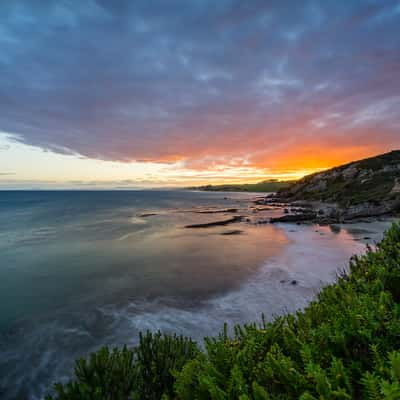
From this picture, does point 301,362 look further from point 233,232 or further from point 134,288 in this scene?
point 233,232

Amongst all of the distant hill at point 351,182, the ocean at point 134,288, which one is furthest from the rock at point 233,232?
the distant hill at point 351,182

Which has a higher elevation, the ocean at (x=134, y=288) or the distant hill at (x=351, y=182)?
the distant hill at (x=351, y=182)

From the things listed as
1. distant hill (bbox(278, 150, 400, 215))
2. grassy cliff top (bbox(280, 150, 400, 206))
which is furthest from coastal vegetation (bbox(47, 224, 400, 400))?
grassy cliff top (bbox(280, 150, 400, 206))

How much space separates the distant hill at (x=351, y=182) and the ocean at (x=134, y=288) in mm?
37653

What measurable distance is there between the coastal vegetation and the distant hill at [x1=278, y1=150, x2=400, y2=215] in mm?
59021

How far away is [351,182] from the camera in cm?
7362

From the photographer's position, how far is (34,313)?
12.3 meters

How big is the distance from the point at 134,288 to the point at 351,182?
8026cm

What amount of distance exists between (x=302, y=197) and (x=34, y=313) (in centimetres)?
8686

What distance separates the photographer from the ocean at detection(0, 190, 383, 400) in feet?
31.1

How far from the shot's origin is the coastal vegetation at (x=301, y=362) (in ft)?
6.95

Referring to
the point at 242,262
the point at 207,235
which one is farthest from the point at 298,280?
the point at 207,235

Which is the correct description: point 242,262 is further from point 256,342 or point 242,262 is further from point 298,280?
point 256,342

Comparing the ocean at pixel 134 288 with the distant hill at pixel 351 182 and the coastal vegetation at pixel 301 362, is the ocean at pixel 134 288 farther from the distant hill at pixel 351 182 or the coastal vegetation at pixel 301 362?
the distant hill at pixel 351 182
